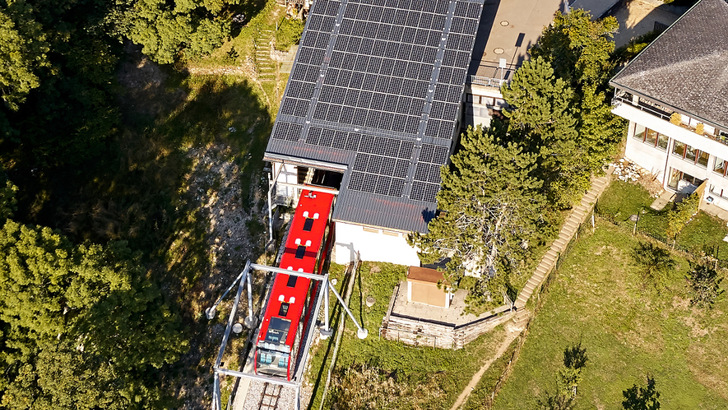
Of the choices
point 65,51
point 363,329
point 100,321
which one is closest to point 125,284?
point 100,321

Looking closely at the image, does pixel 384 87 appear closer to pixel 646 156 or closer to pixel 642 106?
pixel 642 106

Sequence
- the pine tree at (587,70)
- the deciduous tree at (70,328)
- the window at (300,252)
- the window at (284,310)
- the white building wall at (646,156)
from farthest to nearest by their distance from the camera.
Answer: the white building wall at (646,156) < the window at (300,252) < the pine tree at (587,70) < the window at (284,310) < the deciduous tree at (70,328)

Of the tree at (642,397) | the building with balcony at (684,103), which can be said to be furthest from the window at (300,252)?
the building with balcony at (684,103)

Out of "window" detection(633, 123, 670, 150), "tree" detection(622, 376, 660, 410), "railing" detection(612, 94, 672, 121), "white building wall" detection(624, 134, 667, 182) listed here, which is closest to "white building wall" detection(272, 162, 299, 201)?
"railing" detection(612, 94, 672, 121)

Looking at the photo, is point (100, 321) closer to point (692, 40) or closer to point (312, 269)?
point (312, 269)

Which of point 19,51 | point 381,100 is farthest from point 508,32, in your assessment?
point 19,51

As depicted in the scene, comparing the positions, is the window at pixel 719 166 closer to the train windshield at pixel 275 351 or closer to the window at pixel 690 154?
the window at pixel 690 154

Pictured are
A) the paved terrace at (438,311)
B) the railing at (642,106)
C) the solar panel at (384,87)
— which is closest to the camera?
the paved terrace at (438,311)
